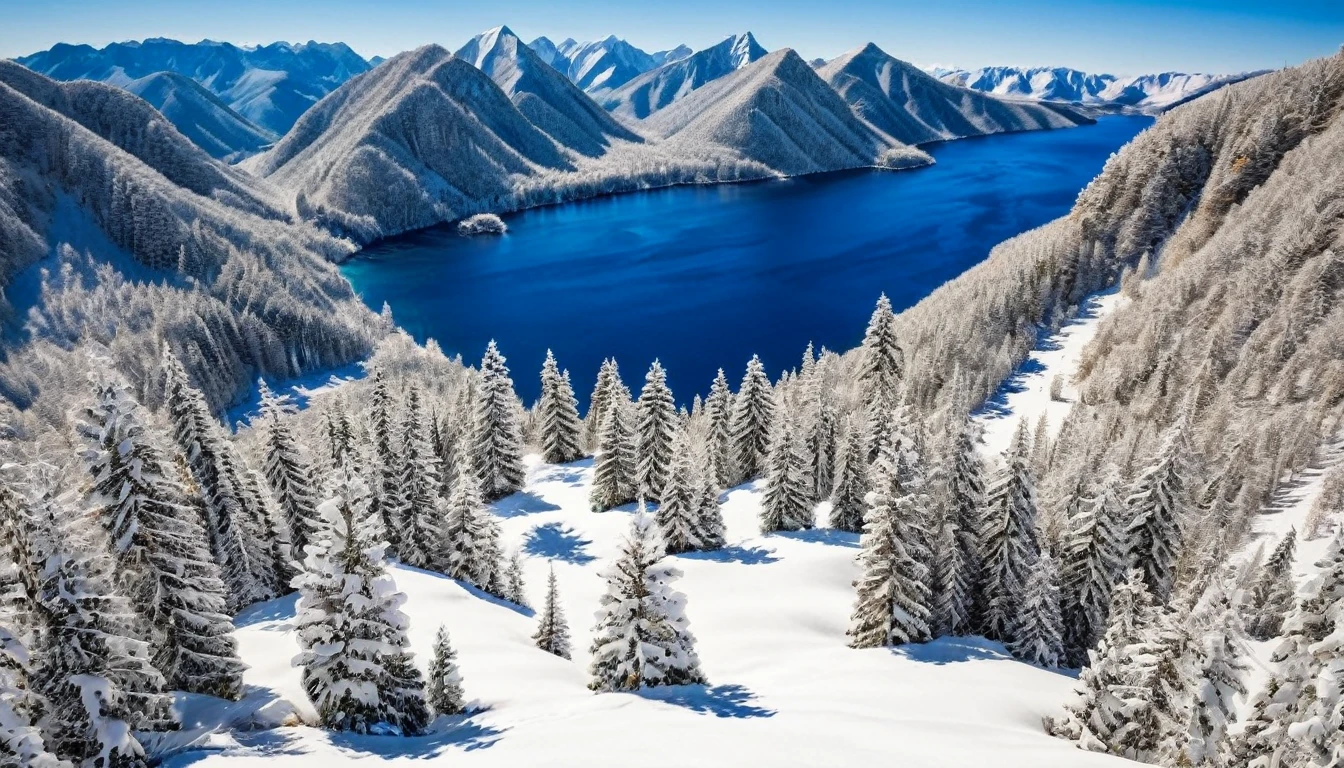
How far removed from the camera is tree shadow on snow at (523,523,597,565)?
2020 inches

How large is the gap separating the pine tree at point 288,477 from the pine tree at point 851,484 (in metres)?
35.4

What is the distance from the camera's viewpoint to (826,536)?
4819cm

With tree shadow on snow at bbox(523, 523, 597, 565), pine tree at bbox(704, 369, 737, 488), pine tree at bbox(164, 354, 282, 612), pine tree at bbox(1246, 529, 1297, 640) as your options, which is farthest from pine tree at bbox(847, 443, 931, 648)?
pine tree at bbox(704, 369, 737, 488)

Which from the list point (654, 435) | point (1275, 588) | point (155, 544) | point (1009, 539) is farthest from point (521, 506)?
point (1275, 588)

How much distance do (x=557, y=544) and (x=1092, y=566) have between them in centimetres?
3619

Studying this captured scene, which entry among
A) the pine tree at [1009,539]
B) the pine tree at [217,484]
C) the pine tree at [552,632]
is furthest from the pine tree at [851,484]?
the pine tree at [217,484]

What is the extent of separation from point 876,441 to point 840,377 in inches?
1420

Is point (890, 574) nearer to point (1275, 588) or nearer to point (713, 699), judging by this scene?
point (713, 699)

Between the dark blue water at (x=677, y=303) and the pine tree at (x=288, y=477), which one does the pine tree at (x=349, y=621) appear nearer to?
the pine tree at (x=288, y=477)

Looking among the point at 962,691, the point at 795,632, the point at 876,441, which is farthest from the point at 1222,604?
the point at 876,441

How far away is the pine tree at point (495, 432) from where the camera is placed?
6050 cm

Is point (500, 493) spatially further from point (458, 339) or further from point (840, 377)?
point (458, 339)

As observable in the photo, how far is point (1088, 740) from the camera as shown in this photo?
2342 centimetres

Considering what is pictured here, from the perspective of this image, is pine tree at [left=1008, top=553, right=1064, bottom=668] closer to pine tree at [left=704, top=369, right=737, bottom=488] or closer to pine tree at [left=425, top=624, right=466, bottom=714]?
pine tree at [left=425, top=624, right=466, bottom=714]
